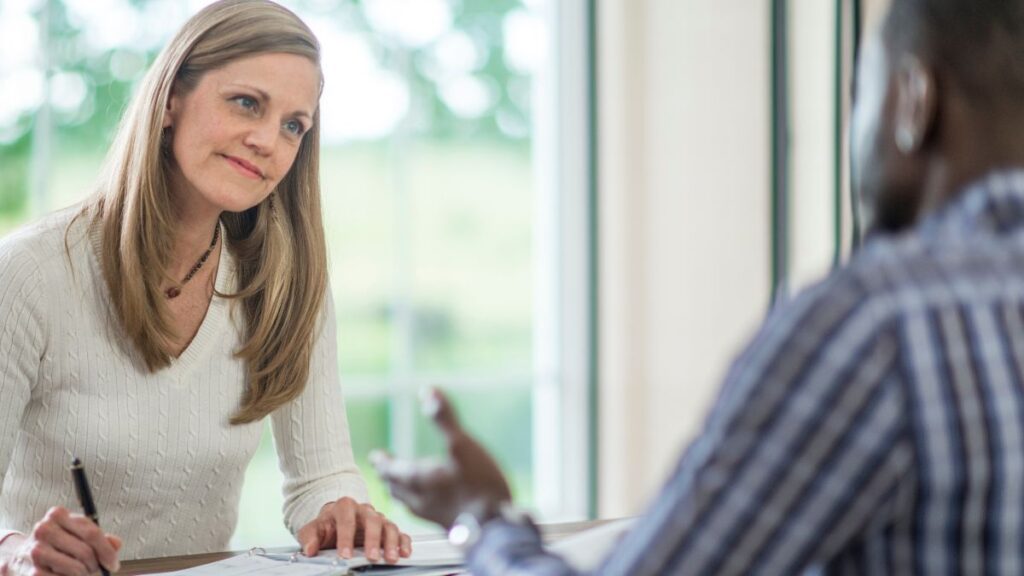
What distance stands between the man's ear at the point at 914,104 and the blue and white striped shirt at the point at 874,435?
8 centimetres

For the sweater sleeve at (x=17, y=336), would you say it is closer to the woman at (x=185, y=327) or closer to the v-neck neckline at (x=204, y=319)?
the woman at (x=185, y=327)

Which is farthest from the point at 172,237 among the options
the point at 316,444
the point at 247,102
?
the point at 316,444

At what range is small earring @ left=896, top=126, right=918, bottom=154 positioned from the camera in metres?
0.87

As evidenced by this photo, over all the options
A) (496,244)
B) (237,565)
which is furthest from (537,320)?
(237,565)

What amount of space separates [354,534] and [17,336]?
623 millimetres

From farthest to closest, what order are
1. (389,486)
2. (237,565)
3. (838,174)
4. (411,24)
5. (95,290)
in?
(411,24) < (838,174) < (95,290) < (237,565) < (389,486)

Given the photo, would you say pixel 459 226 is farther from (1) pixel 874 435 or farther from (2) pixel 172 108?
(1) pixel 874 435

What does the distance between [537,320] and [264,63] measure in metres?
2.83

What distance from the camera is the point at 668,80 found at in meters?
4.42

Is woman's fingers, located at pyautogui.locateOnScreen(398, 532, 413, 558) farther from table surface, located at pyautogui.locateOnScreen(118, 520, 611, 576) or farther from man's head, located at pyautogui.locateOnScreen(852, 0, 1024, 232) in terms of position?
man's head, located at pyautogui.locateOnScreen(852, 0, 1024, 232)

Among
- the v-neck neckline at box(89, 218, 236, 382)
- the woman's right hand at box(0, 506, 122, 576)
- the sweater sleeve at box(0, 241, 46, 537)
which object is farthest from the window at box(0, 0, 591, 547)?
the woman's right hand at box(0, 506, 122, 576)

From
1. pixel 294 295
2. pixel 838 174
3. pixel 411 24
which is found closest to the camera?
pixel 294 295

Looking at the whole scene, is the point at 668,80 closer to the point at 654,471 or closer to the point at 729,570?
the point at 654,471

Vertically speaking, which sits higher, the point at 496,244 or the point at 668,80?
the point at 668,80
